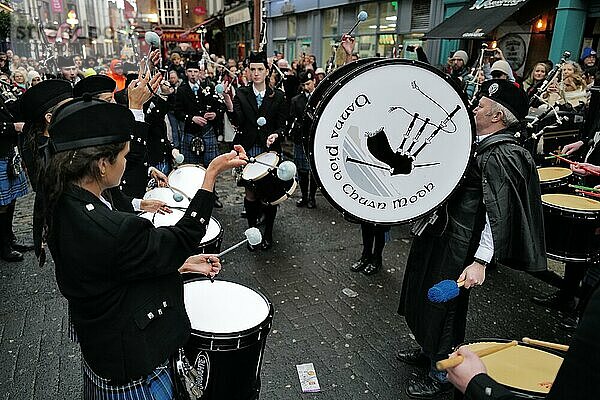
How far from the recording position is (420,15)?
13.1m

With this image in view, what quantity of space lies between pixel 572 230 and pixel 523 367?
2.34 metres

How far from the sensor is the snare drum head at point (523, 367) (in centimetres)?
186

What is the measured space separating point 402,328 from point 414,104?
218cm

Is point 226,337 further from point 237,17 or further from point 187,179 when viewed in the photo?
point 237,17

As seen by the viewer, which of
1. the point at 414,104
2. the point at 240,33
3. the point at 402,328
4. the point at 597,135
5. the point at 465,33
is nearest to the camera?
the point at 414,104

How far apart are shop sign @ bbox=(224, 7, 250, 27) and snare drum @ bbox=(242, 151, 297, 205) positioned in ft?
72.0

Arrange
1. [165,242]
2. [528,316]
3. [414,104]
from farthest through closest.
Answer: [528,316]
[414,104]
[165,242]

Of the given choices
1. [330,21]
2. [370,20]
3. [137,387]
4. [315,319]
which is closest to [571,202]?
[315,319]

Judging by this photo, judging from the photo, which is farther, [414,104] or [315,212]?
[315,212]

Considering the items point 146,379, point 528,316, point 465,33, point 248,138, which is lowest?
point 528,316

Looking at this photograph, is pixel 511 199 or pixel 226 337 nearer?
pixel 226 337

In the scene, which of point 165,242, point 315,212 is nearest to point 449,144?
point 165,242

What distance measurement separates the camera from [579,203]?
13.2ft

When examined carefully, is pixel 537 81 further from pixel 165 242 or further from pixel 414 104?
pixel 165 242
